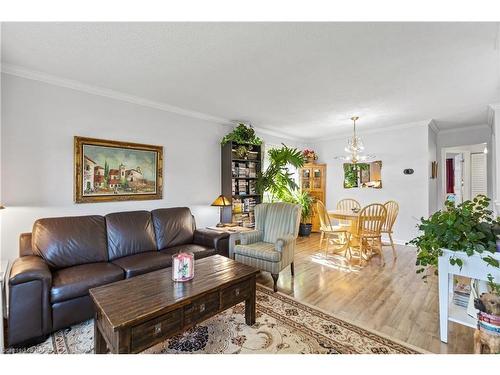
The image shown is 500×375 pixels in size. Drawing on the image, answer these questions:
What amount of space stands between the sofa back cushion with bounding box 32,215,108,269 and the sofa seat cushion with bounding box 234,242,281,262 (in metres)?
1.55

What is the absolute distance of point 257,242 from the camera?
10.8 feet

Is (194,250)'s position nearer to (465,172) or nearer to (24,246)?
(24,246)

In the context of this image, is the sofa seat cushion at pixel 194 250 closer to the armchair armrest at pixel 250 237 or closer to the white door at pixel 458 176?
the armchair armrest at pixel 250 237

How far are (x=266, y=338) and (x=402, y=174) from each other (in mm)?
4528

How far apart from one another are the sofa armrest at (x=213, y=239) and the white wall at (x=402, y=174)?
11.6 feet

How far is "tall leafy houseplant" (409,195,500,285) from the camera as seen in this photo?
63.4 inches

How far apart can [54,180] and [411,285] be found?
4354mm

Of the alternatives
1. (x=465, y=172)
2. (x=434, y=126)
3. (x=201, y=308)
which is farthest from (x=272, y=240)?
(x=465, y=172)


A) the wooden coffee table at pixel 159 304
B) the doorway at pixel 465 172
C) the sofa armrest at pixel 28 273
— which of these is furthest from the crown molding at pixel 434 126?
the sofa armrest at pixel 28 273

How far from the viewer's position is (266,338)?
1.84 meters

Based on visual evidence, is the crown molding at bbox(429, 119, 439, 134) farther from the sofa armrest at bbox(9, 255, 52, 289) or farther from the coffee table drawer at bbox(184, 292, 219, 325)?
the sofa armrest at bbox(9, 255, 52, 289)
